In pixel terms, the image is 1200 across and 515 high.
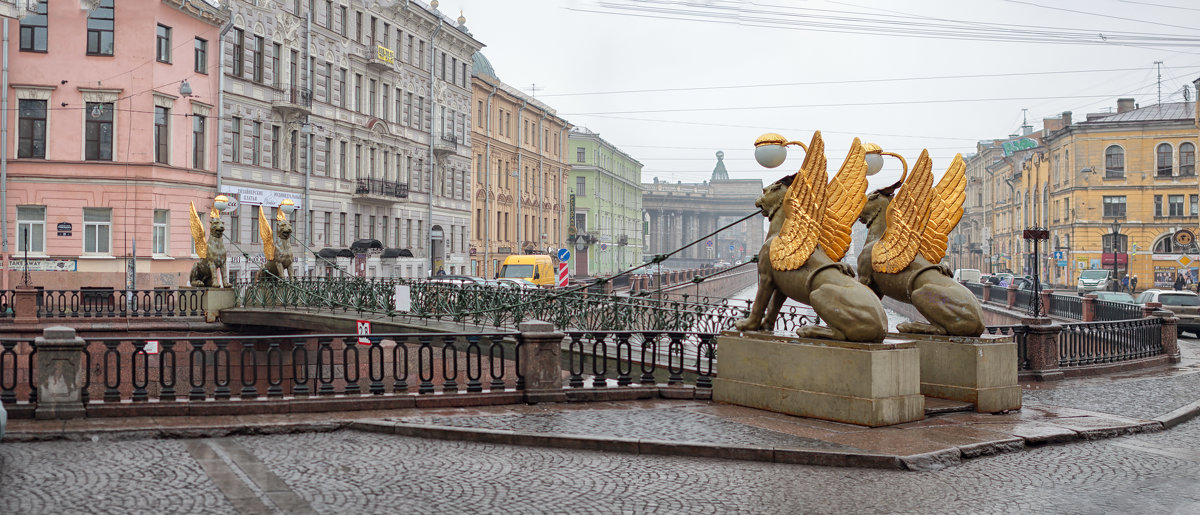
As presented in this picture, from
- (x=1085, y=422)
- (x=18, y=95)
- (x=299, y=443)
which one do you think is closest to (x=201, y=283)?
(x=18, y=95)

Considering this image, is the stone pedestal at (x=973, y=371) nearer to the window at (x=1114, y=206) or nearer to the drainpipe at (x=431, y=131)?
the drainpipe at (x=431, y=131)

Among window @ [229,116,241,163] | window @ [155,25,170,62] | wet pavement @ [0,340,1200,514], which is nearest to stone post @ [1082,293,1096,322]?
wet pavement @ [0,340,1200,514]

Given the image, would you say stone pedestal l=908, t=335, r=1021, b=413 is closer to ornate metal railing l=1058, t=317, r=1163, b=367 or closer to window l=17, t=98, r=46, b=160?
ornate metal railing l=1058, t=317, r=1163, b=367

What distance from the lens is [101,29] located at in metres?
32.7

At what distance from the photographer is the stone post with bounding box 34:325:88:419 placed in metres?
10.4

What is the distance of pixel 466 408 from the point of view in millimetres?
11844

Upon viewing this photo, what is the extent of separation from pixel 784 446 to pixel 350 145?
38606 mm

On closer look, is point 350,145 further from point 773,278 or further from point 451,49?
point 773,278

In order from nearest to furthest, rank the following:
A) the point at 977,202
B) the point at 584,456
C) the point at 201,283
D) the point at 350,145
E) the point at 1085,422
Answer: the point at 584,456, the point at 1085,422, the point at 201,283, the point at 350,145, the point at 977,202

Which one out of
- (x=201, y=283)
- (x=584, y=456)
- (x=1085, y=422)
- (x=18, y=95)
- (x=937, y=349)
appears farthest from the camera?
(x=18, y=95)

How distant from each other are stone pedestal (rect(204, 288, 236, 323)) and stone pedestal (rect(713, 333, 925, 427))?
2055cm

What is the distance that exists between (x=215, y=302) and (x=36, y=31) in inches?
475

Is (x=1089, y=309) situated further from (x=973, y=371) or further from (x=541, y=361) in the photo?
(x=541, y=361)

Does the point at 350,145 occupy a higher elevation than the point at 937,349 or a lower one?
higher
